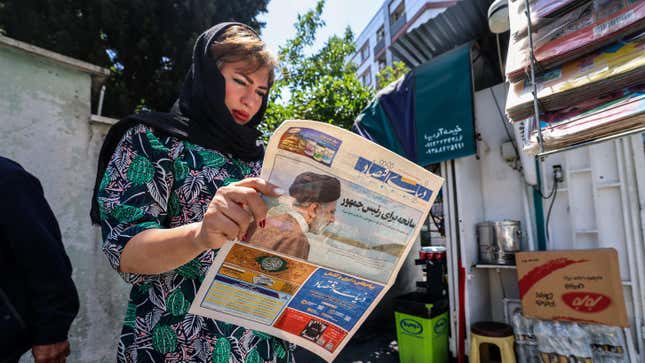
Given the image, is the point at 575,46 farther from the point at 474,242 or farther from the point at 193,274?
the point at 474,242

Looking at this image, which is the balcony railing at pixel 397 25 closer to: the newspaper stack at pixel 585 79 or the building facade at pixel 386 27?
the building facade at pixel 386 27

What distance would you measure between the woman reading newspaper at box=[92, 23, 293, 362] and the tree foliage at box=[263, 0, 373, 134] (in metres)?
3.24

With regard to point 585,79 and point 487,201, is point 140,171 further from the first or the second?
point 487,201

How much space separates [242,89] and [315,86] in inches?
185

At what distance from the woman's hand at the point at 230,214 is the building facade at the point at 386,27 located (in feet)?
48.2

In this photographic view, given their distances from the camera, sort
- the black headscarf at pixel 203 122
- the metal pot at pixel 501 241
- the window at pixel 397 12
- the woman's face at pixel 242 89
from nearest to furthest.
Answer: the black headscarf at pixel 203 122, the woman's face at pixel 242 89, the metal pot at pixel 501 241, the window at pixel 397 12

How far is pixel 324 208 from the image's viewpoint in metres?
0.76

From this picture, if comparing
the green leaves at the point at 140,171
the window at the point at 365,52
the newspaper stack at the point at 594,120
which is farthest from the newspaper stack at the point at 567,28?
the window at the point at 365,52

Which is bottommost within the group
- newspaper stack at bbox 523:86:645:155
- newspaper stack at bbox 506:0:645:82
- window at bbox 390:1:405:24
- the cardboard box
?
the cardboard box

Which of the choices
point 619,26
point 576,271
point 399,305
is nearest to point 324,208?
point 619,26

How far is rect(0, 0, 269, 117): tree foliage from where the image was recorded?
4.77 metres

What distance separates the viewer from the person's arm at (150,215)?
25.1 inches

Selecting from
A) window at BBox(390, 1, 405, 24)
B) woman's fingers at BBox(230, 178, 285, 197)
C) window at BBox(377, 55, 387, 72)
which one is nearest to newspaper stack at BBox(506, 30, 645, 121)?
woman's fingers at BBox(230, 178, 285, 197)

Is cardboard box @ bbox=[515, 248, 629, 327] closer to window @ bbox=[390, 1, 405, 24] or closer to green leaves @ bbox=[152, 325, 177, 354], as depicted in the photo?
green leaves @ bbox=[152, 325, 177, 354]
